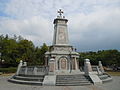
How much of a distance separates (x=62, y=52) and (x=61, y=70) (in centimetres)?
280

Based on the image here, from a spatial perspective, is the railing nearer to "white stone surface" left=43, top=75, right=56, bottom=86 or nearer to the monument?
the monument

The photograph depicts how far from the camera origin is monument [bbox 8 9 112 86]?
55.9 feet

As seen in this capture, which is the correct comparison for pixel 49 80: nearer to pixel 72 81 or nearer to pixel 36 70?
pixel 72 81

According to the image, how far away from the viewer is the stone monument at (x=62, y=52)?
24562 millimetres

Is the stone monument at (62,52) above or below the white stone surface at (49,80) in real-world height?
above

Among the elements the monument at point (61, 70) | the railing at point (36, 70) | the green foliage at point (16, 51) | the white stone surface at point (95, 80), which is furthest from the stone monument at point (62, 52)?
the green foliage at point (16, 51)

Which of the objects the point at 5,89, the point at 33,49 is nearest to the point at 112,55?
the point at 33,49

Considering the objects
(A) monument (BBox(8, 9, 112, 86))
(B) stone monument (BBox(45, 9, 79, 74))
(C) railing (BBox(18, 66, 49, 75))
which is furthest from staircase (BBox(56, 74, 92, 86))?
(B) stone monument (BBox(45, 9, 79, 74))

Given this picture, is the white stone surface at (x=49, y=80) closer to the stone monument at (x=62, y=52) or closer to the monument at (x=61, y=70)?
the monument at (x=61, y=70)

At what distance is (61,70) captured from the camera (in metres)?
24.2

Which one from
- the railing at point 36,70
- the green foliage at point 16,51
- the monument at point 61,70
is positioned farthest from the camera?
the green foliage at point 16,51

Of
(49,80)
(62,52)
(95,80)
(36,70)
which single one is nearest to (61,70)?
(62,52)

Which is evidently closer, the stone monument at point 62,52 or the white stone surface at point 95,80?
the white stone surface at point 95,80

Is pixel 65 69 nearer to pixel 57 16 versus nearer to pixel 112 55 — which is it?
pixel 57 16
